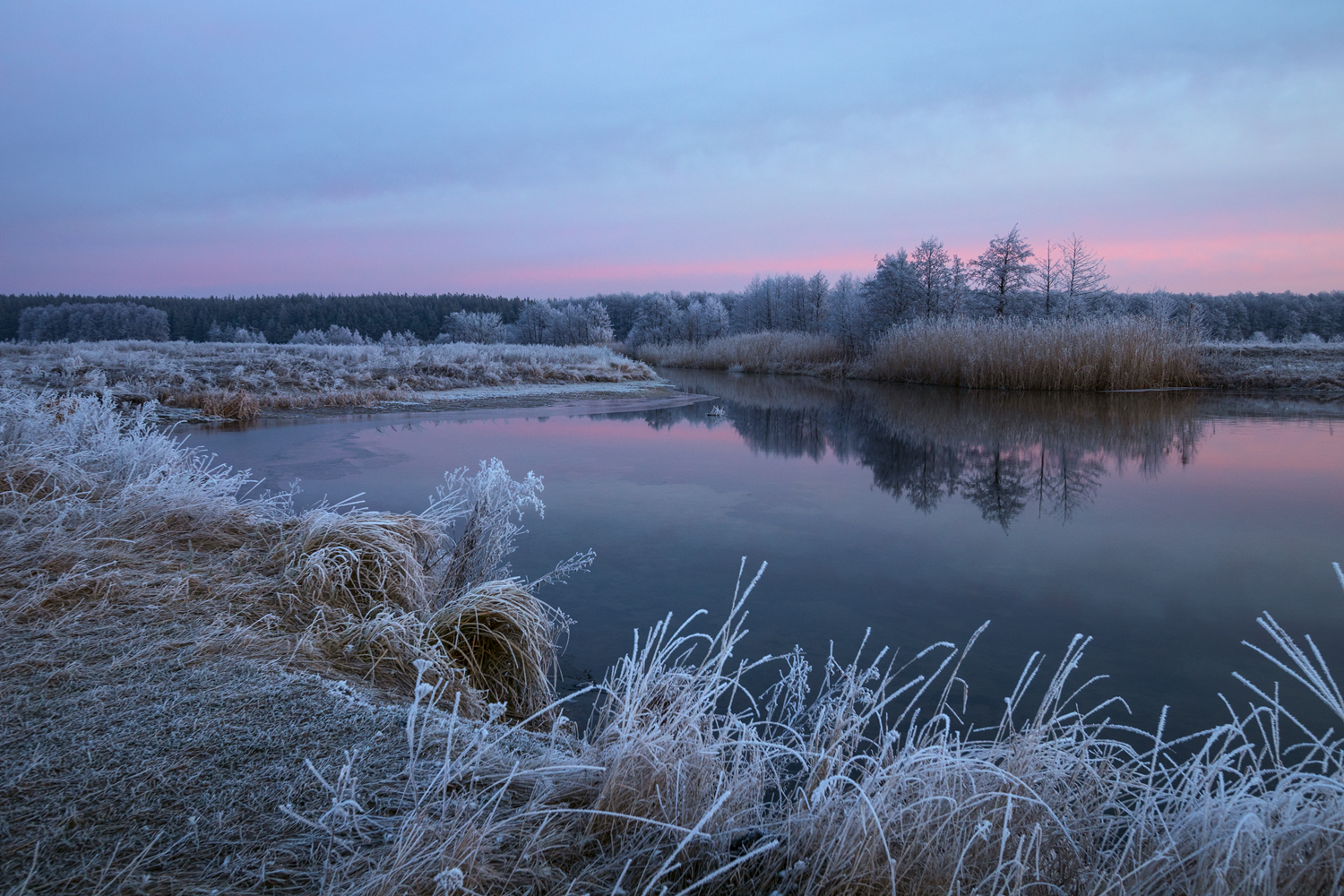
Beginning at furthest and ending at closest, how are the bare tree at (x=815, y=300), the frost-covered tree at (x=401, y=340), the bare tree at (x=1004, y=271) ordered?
1. the bare tree at (x=815, y=300)
2. the frost-covered tree at (x=401, y=340)
3. the bare tree at (x=1004, y=271)

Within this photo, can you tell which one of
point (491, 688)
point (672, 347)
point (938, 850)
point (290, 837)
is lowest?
point (491, 688)

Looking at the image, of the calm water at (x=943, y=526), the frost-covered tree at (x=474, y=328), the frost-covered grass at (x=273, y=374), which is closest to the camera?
the calm water at (x=943, y=526)

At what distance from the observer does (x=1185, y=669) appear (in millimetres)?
3322

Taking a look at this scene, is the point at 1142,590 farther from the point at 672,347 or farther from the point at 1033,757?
the point at 672,347

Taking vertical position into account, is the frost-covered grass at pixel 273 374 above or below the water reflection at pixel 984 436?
above

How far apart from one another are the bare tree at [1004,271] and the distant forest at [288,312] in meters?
60.2

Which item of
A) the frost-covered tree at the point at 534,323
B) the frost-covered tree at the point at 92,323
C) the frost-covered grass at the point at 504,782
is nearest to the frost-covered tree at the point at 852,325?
Result: the frost-covered grass at the point at 504,782

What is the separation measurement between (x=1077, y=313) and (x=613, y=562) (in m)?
29.6

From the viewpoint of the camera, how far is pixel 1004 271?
27453 mm

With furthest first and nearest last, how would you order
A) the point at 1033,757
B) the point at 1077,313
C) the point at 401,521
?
the point at 1077,313, the point at 401,521, the point at 1033,757

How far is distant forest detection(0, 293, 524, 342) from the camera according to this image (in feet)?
225

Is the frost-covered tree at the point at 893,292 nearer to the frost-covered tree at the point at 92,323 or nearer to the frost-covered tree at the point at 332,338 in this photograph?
the frost-covered tree at the point at 332,338

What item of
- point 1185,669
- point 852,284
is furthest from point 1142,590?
point 852,284

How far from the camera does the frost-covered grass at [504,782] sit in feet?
4.92
